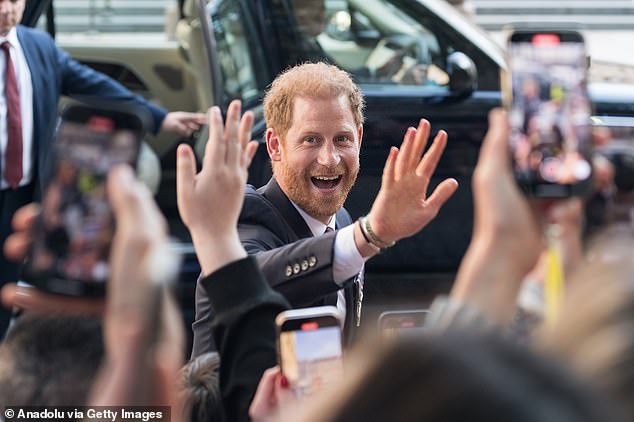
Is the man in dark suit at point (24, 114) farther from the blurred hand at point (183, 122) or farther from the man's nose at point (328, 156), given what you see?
the man's nose at point (328, 156)

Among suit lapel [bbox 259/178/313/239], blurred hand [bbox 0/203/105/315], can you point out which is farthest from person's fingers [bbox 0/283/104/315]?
suit lapel [bbox 259/178/313/239]

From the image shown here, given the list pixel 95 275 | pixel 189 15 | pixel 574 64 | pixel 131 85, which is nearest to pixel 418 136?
pixel 574 64

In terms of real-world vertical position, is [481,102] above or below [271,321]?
below

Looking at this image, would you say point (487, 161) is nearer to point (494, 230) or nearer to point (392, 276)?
point (494, 230)

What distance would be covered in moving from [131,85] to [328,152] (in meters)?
3.16

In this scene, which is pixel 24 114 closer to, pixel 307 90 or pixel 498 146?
pixel 307 90

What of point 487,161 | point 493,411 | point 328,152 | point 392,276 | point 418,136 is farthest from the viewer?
point 392,276

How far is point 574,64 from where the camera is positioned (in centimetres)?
184

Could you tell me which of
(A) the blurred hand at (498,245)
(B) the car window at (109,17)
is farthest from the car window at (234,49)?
(A) the blurred hand at (498,245)

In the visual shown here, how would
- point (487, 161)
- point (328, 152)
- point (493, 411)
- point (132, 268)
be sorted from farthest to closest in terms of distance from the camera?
point (328, 152)
point (487, 161)
point (132, 268)
point (493, 411)

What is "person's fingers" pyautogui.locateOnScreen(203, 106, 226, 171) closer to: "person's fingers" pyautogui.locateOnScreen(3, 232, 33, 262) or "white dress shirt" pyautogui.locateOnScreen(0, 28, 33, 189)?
"person's fingers" pyautogui.locateOnScreen(3, 232, 33, 262)

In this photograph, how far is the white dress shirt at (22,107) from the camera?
4.59 m

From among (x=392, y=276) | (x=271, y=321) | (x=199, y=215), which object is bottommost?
(x=392, y=276)

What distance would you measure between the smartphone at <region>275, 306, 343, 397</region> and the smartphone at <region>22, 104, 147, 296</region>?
38 cm
